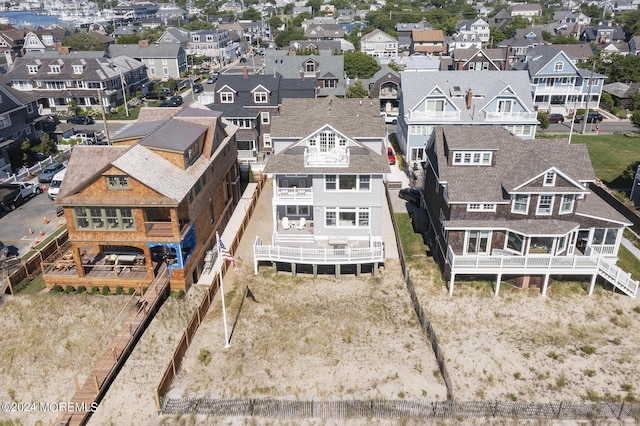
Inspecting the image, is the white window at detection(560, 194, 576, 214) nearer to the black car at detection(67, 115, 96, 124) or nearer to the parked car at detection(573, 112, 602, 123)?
the parked car at detection(573, 112, 602, 123)

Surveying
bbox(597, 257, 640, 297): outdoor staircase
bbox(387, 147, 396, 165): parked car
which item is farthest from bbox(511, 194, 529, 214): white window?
bbox(387, 147, 396, 165): parked car

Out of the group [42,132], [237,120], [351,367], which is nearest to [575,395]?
[351,367]

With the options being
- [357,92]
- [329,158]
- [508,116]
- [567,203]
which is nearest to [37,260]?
[329,158]

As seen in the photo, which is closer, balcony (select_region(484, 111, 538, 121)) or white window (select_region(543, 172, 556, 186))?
white window (select_region(543, 172, 556, 186))

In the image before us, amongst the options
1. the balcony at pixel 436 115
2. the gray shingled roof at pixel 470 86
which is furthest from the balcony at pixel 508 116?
the balcony at pixel 436 115

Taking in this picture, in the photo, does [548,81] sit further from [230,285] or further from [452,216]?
[230,285]
